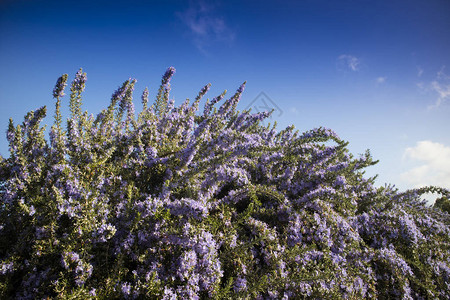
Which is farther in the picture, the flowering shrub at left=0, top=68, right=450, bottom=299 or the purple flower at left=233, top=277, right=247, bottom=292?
the purple flower at left=233, top=277, right=247, bottom=292

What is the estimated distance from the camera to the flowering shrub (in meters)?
2.15

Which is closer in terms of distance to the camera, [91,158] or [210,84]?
[91,158]

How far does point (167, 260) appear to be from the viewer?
94.8 inches

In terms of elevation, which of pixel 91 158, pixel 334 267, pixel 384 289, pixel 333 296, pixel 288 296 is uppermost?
pixel 384 289

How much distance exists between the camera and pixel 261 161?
14.6ft

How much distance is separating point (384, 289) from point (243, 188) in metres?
2.86

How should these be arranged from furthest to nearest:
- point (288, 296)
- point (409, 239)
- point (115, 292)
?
point (409, 239)
point (288, 296)
point (115, 292)

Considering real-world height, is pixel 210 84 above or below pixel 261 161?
above

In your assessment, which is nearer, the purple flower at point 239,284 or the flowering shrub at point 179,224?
the flowering shrub at point 179,224

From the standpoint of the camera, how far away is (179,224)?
2557 mm

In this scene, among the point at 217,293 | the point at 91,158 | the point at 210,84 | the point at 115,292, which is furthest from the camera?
the point at 210,84

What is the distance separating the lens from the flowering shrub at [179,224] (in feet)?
7.06

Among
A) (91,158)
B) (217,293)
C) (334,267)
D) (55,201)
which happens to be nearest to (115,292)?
(217,293)

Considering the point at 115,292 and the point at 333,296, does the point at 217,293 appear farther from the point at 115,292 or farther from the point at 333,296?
the point at 333,296
